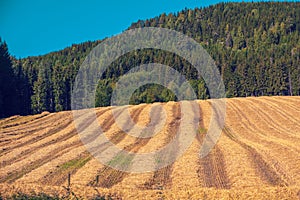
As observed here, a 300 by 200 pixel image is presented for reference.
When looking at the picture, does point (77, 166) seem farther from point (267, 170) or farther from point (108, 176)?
point (267, 170)

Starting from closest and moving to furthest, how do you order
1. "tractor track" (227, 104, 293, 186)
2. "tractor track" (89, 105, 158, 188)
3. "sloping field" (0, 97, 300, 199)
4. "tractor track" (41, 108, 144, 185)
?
"sloping field" (0, 97, 300, 199) < "tractor track" (227, 104, 293, 186) < "tractor track" (89, 105, 158, 188) < "tractor track" (41, 108, 144, 185)

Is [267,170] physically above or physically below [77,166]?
below

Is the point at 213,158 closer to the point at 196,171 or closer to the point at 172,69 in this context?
the point at 196,171

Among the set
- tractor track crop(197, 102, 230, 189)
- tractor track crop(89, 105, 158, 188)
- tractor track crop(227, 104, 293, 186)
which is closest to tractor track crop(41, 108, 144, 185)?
tractor track crop(89, 105, 158, 188)

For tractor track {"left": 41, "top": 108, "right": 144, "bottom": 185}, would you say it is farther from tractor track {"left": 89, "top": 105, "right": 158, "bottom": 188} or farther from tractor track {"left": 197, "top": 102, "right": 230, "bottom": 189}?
tractor track {"left": 197, "top": 102, "right": 230, "bottom": 189}

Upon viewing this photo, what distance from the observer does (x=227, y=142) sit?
3791 cm

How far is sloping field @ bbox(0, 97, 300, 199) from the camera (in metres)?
23.0

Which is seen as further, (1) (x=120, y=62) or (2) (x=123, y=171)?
(1) (x=120, y=62)

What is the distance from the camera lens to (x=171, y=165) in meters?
30.3

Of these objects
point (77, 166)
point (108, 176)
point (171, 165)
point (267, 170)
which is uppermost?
point (77, 166)

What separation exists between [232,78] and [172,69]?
33.1m

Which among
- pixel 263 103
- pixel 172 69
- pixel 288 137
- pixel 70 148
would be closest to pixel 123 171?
pixel 70 148

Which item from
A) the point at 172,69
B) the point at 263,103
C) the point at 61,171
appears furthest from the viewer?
the point at 172,69

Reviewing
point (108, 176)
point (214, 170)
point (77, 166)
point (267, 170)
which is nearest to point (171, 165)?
point (214, 170)
